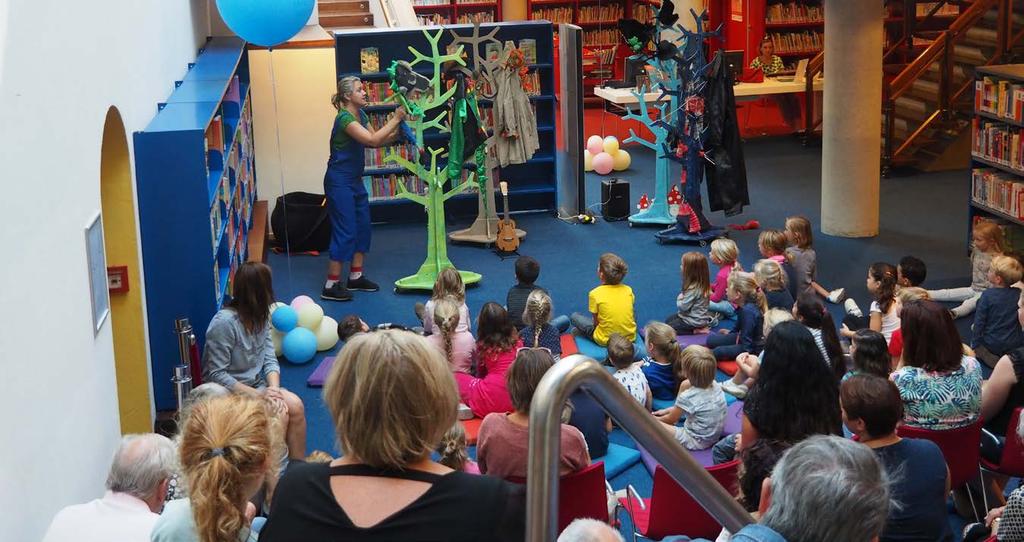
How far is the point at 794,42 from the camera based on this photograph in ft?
55.4

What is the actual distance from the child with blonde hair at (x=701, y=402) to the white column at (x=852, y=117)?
16.0 feet

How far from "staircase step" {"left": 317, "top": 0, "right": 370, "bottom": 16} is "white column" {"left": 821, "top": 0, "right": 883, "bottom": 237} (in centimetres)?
607

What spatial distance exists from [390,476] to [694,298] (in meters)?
5.83

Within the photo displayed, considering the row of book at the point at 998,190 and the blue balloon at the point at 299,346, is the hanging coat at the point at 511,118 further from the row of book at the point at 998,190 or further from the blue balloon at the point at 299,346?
the row of book at the point at 998,190

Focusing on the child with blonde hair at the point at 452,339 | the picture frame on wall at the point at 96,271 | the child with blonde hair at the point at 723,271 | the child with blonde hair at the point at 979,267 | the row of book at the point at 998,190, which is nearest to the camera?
the picture frame on wall at the point at 96,271

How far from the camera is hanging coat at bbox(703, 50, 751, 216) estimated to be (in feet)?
33.9

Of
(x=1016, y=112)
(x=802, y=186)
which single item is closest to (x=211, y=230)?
(x=1016, y=112)

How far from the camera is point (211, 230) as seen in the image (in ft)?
20.8

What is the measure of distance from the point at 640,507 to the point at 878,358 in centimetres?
128

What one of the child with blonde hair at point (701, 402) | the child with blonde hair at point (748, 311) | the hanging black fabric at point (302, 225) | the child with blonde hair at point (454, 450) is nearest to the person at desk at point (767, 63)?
the hanging black fabric at point (302, 225)

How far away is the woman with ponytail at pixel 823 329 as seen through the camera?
19.1ft

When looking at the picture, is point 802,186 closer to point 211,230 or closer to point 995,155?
point 995,155

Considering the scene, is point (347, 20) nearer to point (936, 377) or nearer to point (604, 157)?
point (604, 157)

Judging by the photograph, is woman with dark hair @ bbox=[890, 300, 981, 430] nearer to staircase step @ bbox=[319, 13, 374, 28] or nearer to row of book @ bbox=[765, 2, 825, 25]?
staircase step @ bbox=[319, 13, 374, 28]
